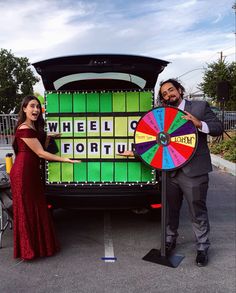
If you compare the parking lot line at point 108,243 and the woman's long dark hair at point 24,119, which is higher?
the woman's long dark hair at point 24,119

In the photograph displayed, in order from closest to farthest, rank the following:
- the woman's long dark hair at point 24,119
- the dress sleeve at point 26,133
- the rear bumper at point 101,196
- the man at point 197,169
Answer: the man at point 197,169 → the dress sleeve at point 26,133 → the woman's long dark hair at point 24,119 → the rear bumper at point 101,196

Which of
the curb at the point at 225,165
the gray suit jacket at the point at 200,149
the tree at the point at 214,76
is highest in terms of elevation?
the tree at the point at 214,76

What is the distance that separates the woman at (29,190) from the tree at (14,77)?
28.5 metres

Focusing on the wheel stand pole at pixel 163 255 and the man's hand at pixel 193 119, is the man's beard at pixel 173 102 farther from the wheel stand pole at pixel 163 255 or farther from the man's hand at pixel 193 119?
the wheel stand pole at pixel 163 255

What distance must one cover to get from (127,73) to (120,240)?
2.02m

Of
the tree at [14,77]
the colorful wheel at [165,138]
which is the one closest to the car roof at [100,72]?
the colorful wheel at [165,138]

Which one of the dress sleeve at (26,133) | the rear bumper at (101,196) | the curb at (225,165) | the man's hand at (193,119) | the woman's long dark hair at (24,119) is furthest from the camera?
the curb at (225,165)

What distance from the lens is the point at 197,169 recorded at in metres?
3.69

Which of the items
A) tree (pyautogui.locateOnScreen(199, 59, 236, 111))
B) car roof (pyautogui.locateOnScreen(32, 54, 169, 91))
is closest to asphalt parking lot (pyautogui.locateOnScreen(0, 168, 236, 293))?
car roof (pyautogui.locateOnScreen(32, 54, 169, 91))

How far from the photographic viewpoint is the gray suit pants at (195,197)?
372 centimetres

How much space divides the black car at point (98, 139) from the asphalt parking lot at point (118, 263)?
0.55m

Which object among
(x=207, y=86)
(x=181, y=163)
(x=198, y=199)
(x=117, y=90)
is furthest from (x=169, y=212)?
(x=207, y=86)

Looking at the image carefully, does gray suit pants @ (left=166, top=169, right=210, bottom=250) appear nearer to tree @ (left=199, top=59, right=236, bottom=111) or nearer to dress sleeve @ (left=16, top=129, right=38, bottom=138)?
dress sleeve @ (left=16, top=129, right=38, bottom=138)

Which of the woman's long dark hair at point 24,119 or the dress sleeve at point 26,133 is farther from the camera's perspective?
the woman's long dark hair at point 24,119
